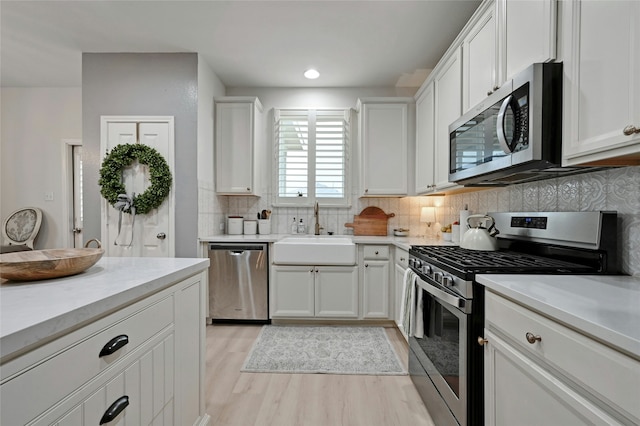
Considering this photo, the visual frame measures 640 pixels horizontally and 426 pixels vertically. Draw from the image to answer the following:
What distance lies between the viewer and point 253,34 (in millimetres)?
2699

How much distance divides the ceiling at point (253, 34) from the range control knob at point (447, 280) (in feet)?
6.70

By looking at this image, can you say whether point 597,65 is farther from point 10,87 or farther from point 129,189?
point 10,87

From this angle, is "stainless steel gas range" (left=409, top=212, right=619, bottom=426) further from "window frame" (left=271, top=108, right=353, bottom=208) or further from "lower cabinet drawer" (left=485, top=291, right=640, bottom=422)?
"window frame" (left=271, top=108, right=353, bottom=208)

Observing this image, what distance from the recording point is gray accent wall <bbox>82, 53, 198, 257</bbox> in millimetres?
3031

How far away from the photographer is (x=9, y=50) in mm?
3090

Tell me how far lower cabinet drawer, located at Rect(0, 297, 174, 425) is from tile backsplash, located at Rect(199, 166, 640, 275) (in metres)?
1.91

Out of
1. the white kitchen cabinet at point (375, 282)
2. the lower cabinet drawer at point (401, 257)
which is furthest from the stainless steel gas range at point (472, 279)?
the white kitchen cabinet at point (375, 282)

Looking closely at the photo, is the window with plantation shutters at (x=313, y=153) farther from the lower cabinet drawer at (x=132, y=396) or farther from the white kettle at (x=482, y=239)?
the lower cabinet drawer at (x=132, y=396)

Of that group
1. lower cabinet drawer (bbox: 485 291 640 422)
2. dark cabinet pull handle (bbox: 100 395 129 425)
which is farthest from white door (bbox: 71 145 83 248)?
lower cabinet drawer (bbox: 485 291 640 422)

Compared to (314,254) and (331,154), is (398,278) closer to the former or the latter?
(314,254)

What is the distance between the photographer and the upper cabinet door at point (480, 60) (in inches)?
70.4

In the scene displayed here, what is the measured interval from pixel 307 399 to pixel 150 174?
2.46 meters

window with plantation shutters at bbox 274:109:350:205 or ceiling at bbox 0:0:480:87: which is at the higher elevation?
ceiling at bbox 0:0:480:87

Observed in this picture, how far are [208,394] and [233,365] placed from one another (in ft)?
1.26
